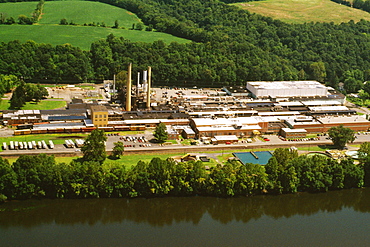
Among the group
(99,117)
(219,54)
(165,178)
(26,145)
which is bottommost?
(26,145)

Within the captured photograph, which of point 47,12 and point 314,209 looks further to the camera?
point 47,12

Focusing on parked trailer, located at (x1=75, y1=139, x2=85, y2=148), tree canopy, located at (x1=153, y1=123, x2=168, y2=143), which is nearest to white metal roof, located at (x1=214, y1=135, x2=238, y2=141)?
tree canopy, located at (x1=153, y1=123, x2=168, y2=143)

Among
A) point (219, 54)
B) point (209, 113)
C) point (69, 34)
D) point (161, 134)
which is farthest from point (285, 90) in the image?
point (69, 34)

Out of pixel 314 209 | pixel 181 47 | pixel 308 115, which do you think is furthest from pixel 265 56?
pixel 314 209

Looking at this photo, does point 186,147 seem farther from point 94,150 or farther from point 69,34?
point 69,34

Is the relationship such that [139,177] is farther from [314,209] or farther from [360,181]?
[360,181]

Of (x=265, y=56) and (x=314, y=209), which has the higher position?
(x=265, y=56)
